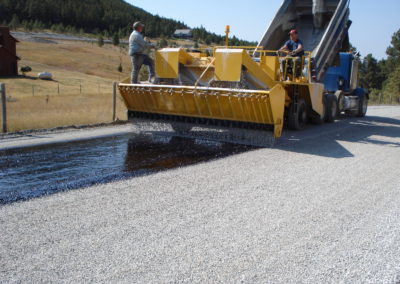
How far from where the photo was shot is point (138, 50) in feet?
33.4

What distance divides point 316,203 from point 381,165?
3.01 m

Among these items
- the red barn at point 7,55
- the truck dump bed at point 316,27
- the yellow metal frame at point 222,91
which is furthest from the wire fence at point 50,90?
the yellow metal frame at point 222,91

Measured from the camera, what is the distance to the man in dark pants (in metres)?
10.0

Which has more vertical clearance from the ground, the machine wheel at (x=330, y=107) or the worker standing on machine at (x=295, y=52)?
the worker standing on machine at (x=295, y=52)

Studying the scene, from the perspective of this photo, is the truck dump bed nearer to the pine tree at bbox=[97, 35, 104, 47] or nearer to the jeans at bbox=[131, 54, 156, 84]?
the jeans at bbox=[131, 54, 156, 84]

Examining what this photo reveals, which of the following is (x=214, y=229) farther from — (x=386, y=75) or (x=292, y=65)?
(x=386, y=75)

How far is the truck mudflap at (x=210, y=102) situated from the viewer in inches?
337

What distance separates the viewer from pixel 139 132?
34.7ft

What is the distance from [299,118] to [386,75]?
169ft

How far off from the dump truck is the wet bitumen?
0.67m

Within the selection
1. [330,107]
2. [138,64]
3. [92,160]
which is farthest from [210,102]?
[330,107]

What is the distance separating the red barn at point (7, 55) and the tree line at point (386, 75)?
36.8m

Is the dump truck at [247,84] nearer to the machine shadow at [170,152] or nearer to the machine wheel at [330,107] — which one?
the machine wheel at [330,107]

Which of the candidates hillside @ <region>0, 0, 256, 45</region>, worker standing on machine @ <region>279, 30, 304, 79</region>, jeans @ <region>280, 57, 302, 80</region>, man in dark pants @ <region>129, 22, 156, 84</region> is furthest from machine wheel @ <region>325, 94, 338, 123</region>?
hillside @ <region>0, 0, 256, 45</region>
